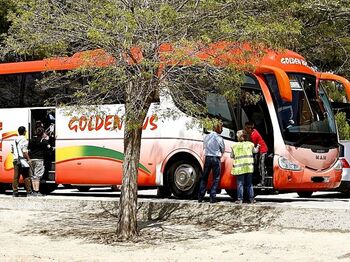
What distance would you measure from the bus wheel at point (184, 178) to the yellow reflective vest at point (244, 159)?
1.65m

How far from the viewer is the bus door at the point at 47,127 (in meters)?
18.4

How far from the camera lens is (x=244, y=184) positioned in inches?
578

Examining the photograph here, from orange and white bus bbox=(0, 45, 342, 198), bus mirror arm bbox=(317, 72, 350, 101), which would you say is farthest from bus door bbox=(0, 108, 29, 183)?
bus mirror arm bbox=(317, 72, 350, 101)

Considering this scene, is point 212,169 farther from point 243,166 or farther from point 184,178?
point 184,178

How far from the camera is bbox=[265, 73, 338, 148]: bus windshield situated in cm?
1526

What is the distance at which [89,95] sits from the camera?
496 inches

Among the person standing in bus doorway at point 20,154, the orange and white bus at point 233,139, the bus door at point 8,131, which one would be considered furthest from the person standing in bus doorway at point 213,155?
the bus door at point 8,131

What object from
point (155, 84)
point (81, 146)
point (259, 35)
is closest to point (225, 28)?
point (259, 35)

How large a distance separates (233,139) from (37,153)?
18.3ft

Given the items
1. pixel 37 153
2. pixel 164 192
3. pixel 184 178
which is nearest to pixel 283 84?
pixel 184 178

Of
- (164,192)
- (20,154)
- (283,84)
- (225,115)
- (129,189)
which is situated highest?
(283,84)

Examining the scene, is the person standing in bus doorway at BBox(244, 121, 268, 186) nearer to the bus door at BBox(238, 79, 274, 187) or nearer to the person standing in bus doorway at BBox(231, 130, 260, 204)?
the bus door at BBox(238, 79, 274, 187)

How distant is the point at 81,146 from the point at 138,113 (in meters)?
5.80

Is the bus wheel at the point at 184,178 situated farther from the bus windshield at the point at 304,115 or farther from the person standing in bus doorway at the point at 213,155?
the bus windshield at the point at 304,115
